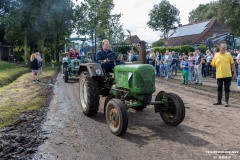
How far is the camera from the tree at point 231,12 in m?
42.1

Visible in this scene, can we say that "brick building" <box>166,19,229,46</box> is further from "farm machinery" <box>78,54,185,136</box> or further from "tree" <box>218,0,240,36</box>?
"farm machinery" <box>78,54,185,136</box>

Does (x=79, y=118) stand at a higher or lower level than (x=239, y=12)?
lower

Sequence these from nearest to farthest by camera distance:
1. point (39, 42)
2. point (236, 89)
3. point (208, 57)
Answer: point (236, 89), point (208, 57), point (39, 42)

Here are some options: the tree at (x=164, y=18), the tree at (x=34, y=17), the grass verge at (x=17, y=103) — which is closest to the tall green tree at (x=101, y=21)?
the tree at (x=34, y=17)

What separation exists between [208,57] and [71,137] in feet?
40.5

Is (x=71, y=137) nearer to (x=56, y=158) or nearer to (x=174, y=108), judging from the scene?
(x=56, y=158)

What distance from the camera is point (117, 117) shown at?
17.9 feet

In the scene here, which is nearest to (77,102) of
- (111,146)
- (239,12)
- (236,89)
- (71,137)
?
(71,137)

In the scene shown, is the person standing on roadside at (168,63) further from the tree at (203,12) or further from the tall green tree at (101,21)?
the tree at (203,12)

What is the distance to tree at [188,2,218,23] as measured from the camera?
69938mm

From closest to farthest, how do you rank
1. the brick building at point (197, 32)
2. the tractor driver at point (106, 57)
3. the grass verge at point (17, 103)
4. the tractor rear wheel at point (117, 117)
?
the tractor rear wheel at point (117, 117) → the tractor driver at point (106, 57) → the grass verge at point (17, 103) → the brick building at point (197, 32)

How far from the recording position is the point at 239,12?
1628 inches

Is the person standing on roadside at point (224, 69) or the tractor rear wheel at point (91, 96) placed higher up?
the person standing on roadside at point (224, 69)

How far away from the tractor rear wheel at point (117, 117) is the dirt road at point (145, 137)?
0.14 meters
